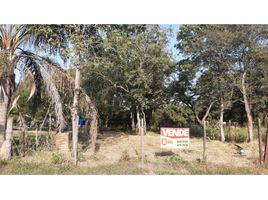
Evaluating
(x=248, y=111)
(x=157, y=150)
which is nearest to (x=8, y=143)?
(x=157, y=150)

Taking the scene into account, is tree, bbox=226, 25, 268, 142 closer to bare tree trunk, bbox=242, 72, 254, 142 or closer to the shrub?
bare tree trunk, bbox=242, 72, 254, 142

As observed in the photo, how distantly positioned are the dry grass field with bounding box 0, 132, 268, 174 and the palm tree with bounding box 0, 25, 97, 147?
0.77 m

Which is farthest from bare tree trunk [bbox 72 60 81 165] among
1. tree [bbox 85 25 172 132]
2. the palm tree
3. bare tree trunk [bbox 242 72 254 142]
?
bare tree trunk [bbox 242 72 254 142]

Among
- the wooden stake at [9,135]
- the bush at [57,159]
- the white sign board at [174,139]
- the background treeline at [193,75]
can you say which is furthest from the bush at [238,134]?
the wooden stake at [9,135]

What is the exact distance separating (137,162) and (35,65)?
3.45 meters

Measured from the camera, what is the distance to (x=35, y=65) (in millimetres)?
8195

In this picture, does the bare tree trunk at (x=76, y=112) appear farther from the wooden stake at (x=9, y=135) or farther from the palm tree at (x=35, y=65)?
the wooden stake at (x=9, y=135)

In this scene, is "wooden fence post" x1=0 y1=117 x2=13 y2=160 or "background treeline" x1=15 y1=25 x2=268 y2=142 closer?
"wooden fence post" x1=0 y1=117 x2=13 y2=160

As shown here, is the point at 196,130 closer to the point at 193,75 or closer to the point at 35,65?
the point at 193,75

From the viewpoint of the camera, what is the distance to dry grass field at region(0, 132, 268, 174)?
22.2ft
